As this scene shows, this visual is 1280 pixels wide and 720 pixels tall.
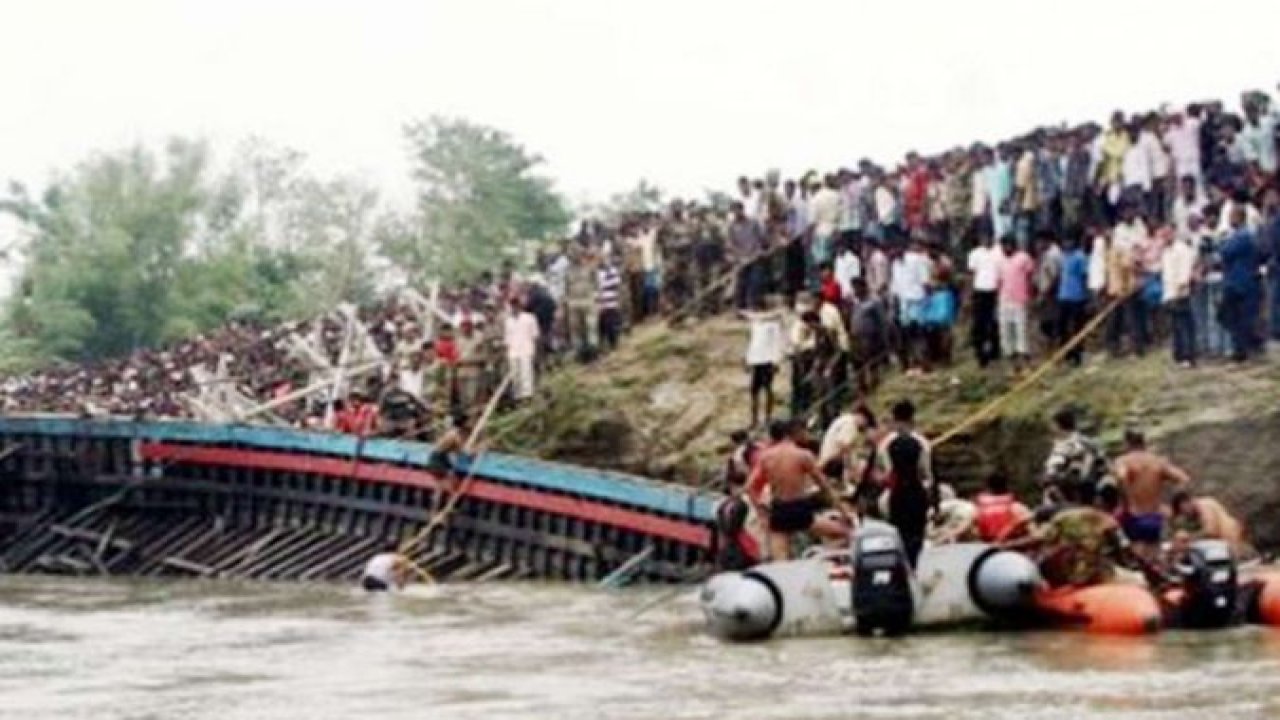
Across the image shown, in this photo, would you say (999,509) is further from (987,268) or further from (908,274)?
(908,274)

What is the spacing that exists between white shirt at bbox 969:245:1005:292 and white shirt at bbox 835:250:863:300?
1.97m

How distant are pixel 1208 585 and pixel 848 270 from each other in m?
11.2

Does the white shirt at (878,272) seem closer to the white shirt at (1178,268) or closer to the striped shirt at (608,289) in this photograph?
the white shirt at (1178,268)

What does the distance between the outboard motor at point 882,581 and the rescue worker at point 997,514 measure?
0.94 meters

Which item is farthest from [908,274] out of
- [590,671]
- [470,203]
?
[470,203]

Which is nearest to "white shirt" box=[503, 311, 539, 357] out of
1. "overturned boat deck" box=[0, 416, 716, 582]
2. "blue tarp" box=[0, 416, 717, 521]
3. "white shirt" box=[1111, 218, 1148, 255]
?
"blue tarp" box=[0, 416, 717, 521]

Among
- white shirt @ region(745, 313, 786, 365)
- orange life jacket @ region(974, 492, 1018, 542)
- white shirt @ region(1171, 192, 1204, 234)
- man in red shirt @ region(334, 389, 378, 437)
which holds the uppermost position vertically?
white shirt @ region(1171, 192, 1204, 234)

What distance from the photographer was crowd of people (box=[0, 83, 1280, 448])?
74.1ft

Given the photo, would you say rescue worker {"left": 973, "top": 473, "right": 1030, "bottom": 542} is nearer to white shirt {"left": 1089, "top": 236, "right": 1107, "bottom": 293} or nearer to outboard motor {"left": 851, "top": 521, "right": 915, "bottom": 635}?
outboard motor {"left": 851, "top": 521, "right": 915, "bottom": 635}

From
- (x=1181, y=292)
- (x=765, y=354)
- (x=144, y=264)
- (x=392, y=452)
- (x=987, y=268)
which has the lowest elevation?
(x=392, y=452)

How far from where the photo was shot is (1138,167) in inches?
939

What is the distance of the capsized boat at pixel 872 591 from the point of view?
1614 centimetres

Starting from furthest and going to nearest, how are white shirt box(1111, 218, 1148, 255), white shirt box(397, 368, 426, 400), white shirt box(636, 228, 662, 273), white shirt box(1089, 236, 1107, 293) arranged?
white shirt box(397, 368, 426, 400) → white shirt box(636, 228, 662, 273) → white shirt box(1089, 236, 1107, 293) → white shirt box(1111, 218, 1148, 255)

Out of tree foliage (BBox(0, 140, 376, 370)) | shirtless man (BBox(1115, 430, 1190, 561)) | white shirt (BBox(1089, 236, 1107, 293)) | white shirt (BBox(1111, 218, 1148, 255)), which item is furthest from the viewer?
tree foliage (BBox(0, 140, 376, 370))
